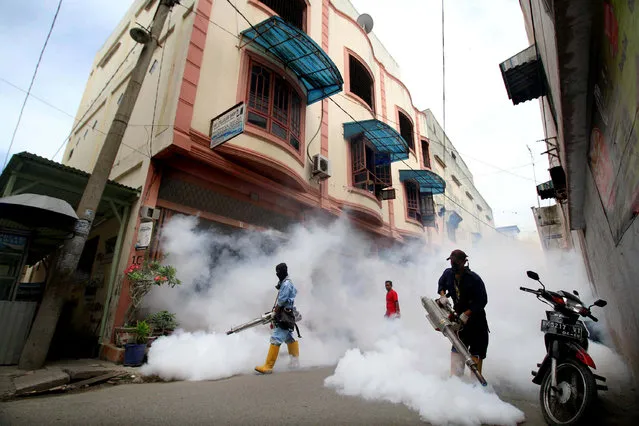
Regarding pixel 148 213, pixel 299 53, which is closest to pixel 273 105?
pixel 299 53

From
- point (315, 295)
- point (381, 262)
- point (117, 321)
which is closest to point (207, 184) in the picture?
point (117, 321)

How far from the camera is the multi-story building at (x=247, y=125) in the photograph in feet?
23.3

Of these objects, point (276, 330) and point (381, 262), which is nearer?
point (276, 330)

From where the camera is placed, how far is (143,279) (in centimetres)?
573

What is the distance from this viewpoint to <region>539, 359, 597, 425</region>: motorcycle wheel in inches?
100

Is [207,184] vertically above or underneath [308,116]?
underneath

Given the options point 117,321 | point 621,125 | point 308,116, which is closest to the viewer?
point 621,125

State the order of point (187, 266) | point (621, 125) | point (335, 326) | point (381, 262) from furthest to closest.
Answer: point (381, 262)
point (335, 326)
point (187, 266)
point (621, 125)

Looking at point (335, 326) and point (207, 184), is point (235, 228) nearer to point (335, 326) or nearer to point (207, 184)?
point (207, 184)

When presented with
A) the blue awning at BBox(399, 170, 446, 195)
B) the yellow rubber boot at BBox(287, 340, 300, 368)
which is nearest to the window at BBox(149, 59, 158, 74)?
the yellow rubber boot at BBox(287, 340, 300, 368)

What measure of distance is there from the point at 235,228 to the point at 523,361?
253 inches

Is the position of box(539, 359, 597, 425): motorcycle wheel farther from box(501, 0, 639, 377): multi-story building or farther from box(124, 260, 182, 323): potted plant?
box(124, 260, 182, 323): potted plant

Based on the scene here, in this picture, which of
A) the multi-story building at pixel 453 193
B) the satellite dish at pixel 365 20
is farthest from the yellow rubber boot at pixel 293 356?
the satellite dish at pixel 365 20

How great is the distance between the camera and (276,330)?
5.16m
